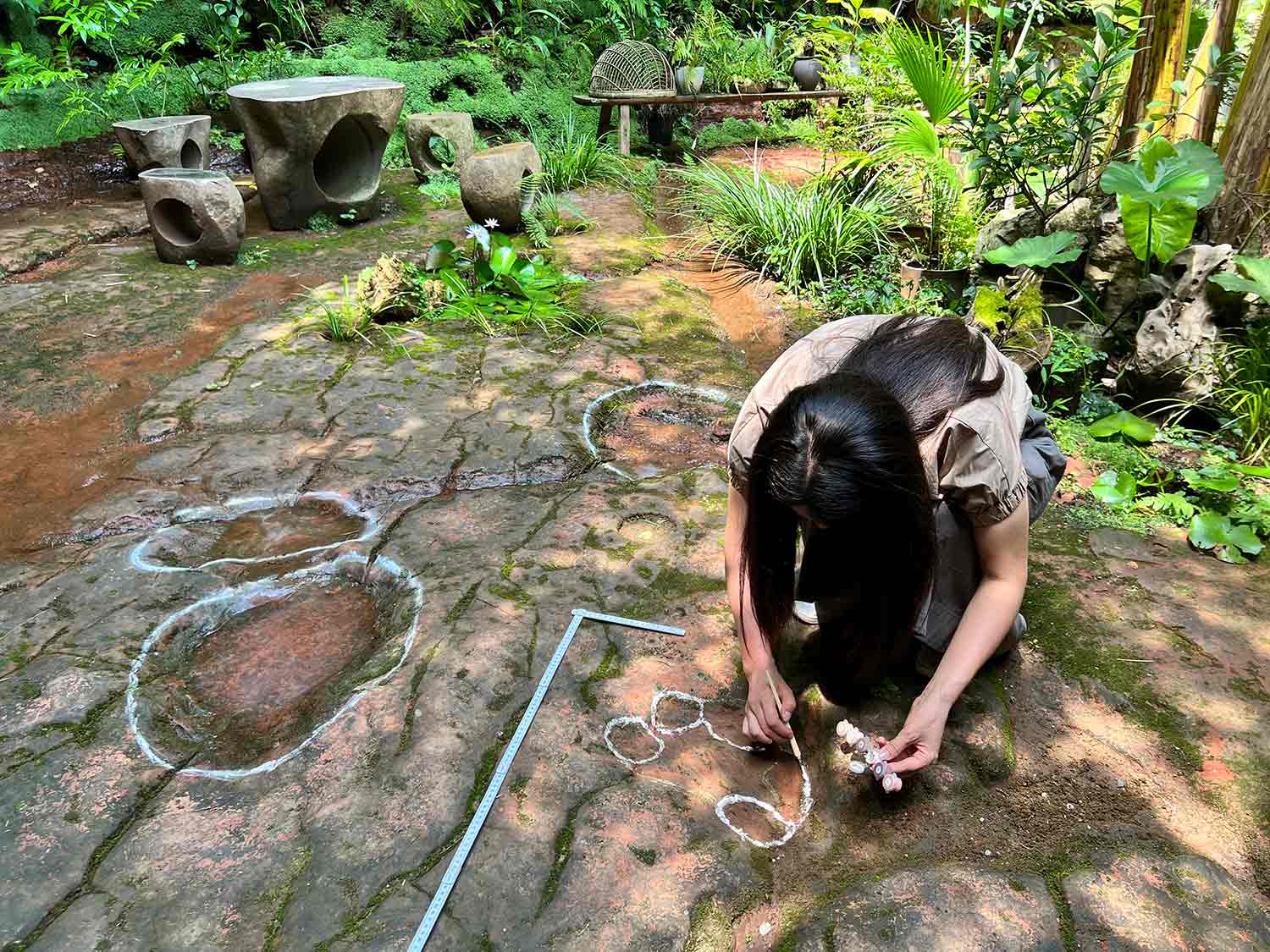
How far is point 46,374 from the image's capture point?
3.55 meters

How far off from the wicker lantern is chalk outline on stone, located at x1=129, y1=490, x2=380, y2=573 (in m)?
5.81

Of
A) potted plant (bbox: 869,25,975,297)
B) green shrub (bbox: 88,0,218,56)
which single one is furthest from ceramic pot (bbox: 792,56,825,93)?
green shrub (bbox: 88,0,218,56)

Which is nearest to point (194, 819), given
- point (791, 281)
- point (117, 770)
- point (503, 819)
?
point (117, 770)

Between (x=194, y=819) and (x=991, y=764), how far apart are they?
5.26 ft

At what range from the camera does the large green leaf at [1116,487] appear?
2.77m

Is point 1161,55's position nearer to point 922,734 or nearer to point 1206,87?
point 1206,87

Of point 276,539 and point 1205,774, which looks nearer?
point 1205,774

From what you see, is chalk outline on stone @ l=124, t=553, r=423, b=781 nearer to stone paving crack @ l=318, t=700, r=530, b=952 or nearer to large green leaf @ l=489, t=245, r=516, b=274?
stone paving crack @ l=318, t=700, r=530, b=952

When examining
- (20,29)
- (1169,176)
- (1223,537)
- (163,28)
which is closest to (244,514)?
(1223,537)

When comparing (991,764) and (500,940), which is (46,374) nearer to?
(500,940)

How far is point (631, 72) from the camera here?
7.62 meters

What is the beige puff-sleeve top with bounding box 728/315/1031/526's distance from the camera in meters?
1.40

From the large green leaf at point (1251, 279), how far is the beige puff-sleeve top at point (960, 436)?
6.44 feet

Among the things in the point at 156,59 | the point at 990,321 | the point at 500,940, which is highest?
the point at 156,59
